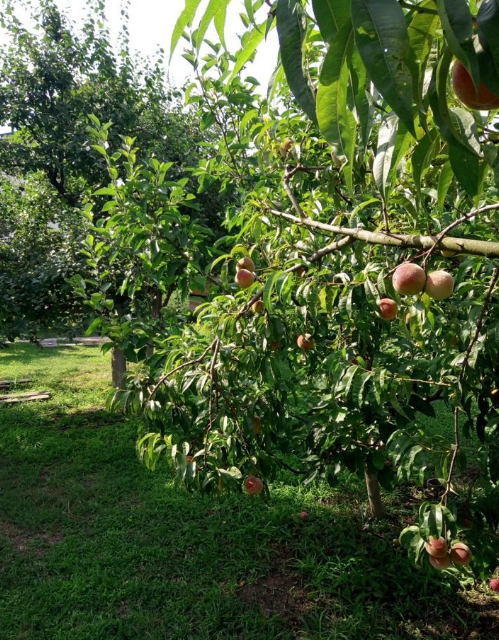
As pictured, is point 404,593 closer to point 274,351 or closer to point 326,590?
point 326,590

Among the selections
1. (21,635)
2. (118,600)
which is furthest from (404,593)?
(21,635)

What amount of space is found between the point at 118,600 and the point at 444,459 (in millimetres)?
1896

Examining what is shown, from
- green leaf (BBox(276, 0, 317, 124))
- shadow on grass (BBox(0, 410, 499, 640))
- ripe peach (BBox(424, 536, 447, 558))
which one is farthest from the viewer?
shadow on grass (BBox(0, 410, 499, 640))

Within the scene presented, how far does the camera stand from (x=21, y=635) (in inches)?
87.7

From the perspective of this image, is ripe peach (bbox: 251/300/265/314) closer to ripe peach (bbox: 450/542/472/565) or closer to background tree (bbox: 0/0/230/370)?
ripe peach (bbox: 450/542/472/565)

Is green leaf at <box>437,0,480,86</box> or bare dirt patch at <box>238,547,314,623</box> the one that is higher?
green leaf at <box>437,0,480,86</box>

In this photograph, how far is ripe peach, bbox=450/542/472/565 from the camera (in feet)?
4.84

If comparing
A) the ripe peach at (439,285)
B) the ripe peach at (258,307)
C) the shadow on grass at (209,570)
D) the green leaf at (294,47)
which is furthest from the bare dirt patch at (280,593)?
the green leaf at (294,47)

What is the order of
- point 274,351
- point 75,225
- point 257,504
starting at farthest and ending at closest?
point 75,225
point 257,504
point 274,351

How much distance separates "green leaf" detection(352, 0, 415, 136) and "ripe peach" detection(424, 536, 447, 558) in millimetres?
1407

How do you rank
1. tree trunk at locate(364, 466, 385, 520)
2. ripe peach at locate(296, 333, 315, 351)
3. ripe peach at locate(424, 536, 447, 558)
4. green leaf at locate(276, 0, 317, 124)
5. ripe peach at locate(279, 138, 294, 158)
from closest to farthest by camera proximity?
green leaf at locate(276, 0, 317, 124) < ripe peach at locate(424, 536, 447, 558) < ripe peach at locate(296, 333, 315, 351) < ripe peach at locate(279, 138, 294, 158) < tree trunk at locate(364, 466, 385, 520)

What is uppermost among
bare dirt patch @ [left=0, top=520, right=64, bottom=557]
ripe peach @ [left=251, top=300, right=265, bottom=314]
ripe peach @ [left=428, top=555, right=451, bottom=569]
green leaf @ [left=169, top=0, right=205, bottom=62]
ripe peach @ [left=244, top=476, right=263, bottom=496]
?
green leaf @ [left=169, top=0, right=205, bottom=62]

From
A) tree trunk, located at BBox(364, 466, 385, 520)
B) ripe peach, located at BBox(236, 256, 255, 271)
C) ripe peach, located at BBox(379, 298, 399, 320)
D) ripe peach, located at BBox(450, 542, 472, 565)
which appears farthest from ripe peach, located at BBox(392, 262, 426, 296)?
tree trunk, located at BBox(364, 466, 385, 520)

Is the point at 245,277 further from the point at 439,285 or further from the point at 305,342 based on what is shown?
the point at 439,285
